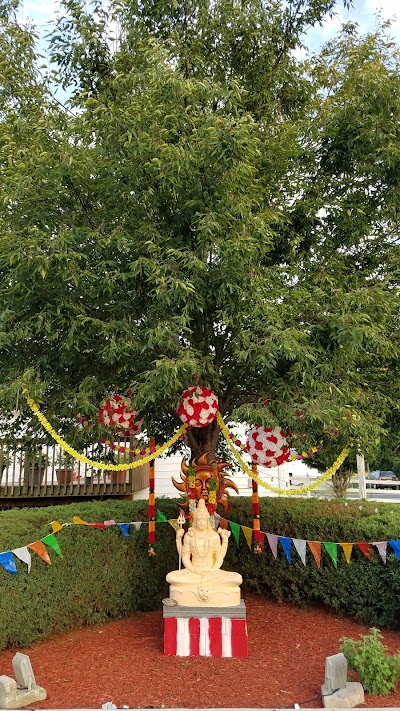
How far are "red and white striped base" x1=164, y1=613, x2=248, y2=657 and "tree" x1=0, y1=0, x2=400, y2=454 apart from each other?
2431 millimetres

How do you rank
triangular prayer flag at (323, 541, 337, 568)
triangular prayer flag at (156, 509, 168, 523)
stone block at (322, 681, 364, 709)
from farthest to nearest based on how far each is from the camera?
triangular prayer flag at (156, 509, 168, 523) < triangular prayer flag at (323, 541, 337, 568) < stone block at (322, 681, 364, 709)

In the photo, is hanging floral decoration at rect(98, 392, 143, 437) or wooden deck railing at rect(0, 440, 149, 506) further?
wooden deck railing at rect(0, 440, 149, 506)

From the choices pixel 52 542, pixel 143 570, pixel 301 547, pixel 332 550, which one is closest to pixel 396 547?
pixel 332 550

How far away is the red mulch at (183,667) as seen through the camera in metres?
5.12

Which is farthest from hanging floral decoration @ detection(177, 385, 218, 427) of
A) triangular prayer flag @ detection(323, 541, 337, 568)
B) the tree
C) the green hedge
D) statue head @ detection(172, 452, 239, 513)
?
triangular prayer flag @ detection(323, 541, 337, 568)

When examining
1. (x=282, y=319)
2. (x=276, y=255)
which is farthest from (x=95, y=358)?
(x=276, y=255)

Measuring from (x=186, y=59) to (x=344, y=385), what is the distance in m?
4.14

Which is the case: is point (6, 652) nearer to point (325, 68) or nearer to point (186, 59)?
point (186, 59)

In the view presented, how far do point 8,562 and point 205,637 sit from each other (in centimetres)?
239

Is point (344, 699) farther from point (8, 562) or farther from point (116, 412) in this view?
point (8, 562)

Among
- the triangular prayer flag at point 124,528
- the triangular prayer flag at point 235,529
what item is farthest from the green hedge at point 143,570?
the triangular prayer flag at point 235,529

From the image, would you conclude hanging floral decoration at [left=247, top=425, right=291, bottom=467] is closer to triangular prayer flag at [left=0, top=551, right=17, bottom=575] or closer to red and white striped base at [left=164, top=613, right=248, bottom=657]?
red and white striped base at [left=164, top=613, right=248, bottom=657]

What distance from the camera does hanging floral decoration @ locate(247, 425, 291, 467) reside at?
6.42 meters

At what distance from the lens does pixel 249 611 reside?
8055 millimetres
